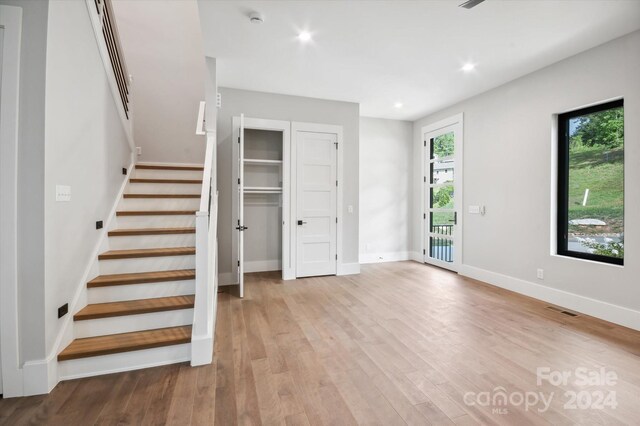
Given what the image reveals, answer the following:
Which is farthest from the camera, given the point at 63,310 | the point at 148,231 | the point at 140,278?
the point at 148,231

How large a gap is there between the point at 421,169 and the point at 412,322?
153 inches

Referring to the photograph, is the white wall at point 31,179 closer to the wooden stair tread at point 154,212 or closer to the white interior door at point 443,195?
the wooden stair tread at point 154,212

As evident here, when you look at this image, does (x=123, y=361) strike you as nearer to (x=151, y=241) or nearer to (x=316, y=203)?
(x=151, y=241)

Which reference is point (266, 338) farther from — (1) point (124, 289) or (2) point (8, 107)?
(2) point (8, 107)

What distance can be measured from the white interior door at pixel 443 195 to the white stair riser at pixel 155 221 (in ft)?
14.4

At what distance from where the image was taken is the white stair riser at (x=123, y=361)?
2166mm

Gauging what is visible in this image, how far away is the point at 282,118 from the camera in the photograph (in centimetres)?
495

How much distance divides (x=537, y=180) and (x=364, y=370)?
3495 millimetres

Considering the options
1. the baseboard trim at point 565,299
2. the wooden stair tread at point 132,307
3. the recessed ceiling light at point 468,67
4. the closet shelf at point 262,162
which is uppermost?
the recessed ceiling light at point 468,67

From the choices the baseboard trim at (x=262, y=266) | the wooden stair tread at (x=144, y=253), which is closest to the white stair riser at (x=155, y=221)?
the wooden stair tread at (x=144, y=253)

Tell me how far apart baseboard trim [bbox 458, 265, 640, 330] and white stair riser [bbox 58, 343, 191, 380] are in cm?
423

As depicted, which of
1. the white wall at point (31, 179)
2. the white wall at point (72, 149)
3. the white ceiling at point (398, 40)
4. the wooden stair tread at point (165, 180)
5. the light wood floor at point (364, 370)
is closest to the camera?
the light wood floor at point (364, 370)

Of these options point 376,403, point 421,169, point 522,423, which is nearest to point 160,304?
point 376,403

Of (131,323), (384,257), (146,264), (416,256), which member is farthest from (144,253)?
(416,256)
